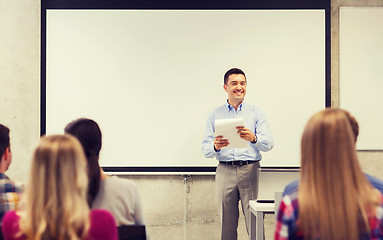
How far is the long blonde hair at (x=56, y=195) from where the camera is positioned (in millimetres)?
1353

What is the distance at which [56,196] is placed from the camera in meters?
1.36

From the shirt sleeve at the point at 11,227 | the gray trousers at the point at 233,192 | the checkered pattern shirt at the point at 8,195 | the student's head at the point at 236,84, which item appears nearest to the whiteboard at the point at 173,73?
the student's head at the point at 236,84

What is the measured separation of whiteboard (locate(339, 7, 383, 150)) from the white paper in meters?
1.71

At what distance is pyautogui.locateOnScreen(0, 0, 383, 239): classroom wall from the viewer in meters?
4.43

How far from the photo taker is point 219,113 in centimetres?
391

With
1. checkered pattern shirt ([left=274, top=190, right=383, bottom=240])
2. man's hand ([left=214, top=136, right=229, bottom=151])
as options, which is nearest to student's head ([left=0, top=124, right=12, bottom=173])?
checkered pattern shirt ([left=274, top=190, right=383, bottom=240])

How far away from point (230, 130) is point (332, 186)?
1.87 meters

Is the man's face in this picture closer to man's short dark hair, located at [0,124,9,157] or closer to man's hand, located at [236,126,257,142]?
man's hand, located at [236,126,257,142]

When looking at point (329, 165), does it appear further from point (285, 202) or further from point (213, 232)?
point (213, 232)

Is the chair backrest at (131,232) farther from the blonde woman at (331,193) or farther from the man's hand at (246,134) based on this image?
the man's hand at (246,134)

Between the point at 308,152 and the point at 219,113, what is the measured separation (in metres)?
2.57

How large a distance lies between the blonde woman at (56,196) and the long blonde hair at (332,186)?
686 mm

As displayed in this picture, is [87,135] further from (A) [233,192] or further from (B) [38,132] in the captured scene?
(B) [38,132]

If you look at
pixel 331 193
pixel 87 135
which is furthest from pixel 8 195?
pixel 331 193
